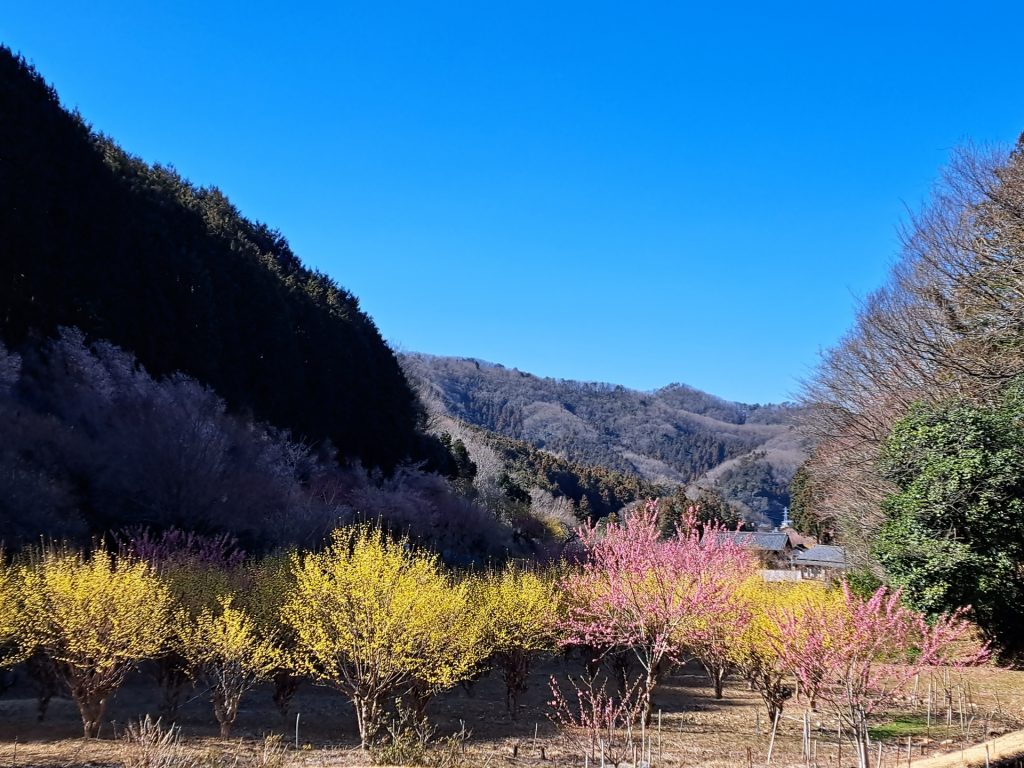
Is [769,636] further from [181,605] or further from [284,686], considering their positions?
[181,605]

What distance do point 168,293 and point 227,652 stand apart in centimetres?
2429

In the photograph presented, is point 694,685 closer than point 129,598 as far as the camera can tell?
No

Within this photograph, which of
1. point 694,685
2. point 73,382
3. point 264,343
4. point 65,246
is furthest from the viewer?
point 264,343

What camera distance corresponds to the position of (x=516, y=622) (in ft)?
53.6

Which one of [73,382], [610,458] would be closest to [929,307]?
[73,382]

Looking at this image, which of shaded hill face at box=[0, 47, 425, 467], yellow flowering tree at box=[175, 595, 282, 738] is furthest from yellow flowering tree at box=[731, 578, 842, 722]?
shaded hill face at box=[0, 47, 425, 467]

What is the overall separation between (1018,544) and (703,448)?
6324 inches

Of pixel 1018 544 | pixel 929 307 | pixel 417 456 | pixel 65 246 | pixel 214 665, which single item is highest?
pixel 65 246

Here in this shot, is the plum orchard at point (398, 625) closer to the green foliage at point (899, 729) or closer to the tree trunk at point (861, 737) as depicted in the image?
the tree trunk at point (861, 737)

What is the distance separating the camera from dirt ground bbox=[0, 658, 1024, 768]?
476 inches

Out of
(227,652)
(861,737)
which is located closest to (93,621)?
(227,652)

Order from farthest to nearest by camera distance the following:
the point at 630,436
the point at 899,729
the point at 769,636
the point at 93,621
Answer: the point at 630,436 < the point at 899,729 < the point at 769,636 < the point at 93,621

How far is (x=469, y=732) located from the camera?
14820 mm

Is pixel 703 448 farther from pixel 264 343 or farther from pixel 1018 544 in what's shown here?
pixel 1018 544
